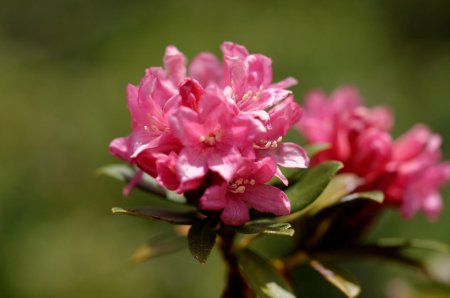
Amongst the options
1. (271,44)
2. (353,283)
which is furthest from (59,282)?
(271,44)

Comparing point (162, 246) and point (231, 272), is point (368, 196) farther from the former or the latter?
point (162, 246)

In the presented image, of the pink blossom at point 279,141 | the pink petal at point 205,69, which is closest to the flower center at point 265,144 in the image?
the pink blossom at point 279,141

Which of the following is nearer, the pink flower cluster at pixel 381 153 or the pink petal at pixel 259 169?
the pink petal at pixel 259 169

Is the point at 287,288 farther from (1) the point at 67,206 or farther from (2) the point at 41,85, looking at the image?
(2) the point at 41,85

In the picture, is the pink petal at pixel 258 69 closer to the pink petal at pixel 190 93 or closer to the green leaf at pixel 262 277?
the pink petal at pixel 190 93

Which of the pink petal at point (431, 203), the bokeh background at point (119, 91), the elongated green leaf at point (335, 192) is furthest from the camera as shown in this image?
the bokeh background at point (119, 91)

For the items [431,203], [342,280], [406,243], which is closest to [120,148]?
[342,280]

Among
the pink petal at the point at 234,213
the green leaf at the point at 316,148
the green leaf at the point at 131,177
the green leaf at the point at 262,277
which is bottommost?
the green leaf at the point at 262,277
